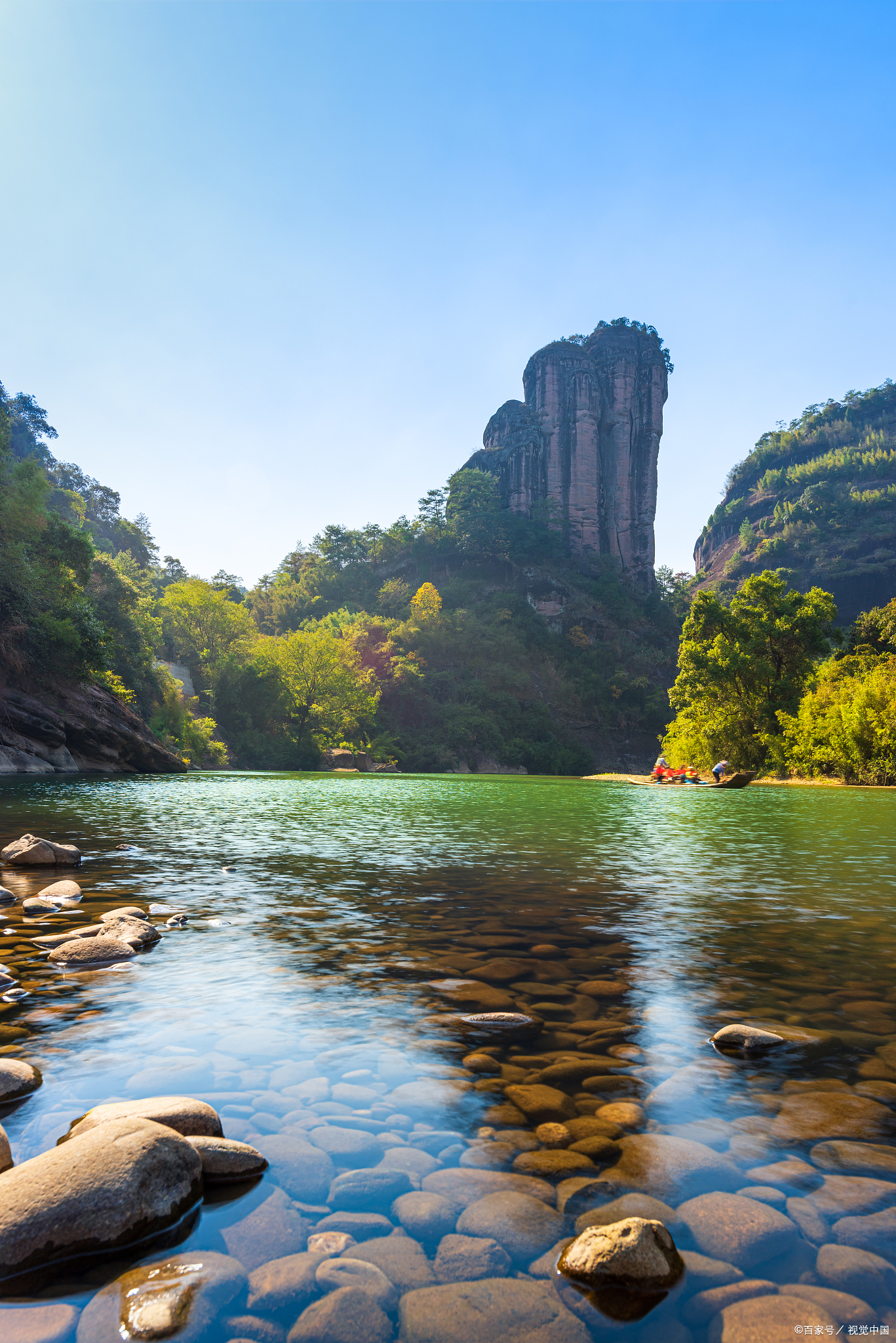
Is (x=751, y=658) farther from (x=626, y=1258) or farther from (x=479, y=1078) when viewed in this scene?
(x=626, y=1258)

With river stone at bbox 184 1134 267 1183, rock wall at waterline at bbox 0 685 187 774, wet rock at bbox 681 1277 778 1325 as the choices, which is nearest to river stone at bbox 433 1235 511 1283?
wet rock at bbox 681 1277 778 1325

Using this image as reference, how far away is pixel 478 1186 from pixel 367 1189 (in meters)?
0.44

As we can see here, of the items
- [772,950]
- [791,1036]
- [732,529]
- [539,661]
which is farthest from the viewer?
[732,529]

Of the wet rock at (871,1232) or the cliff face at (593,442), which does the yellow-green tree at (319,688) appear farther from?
the wet rock at (871,1232)

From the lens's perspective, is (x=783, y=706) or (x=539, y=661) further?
(x=539, y=661)

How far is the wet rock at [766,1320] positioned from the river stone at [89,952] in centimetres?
525

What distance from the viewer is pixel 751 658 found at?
42.1m

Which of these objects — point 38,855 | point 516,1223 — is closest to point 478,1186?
point 516,1223

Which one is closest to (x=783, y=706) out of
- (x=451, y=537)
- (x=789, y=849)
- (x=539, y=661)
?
(x=789, y=849)

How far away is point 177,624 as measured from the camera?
71.4m

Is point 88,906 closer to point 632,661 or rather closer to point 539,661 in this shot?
point 539,661

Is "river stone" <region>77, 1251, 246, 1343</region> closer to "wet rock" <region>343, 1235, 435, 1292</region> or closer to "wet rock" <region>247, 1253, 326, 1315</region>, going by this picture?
"wet rock" <region>247, 1253, 326, 1315</region>

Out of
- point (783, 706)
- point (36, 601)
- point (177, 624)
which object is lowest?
point (783, 706)

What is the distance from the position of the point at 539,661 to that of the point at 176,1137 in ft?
296
